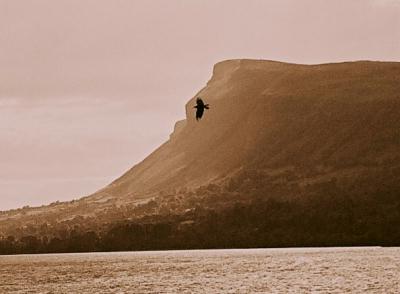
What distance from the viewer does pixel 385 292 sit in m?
175

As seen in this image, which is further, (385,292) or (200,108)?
(385,292)

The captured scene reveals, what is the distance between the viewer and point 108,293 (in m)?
196

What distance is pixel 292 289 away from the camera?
192 m

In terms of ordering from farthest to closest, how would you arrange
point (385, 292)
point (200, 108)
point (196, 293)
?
point (196, 293)
point (385, 292)
point (200, 108)

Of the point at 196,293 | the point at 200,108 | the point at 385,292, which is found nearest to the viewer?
the point at 200,108

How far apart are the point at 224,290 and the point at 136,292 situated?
2063 centimetres

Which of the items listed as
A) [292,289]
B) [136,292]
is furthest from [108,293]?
[292,289]

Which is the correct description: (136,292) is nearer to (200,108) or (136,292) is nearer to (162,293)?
(162,293)

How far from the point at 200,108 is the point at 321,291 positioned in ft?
354

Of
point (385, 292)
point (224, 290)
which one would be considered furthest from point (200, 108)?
point (224, 290)

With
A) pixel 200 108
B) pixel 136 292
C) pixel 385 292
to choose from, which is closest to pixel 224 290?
pixel 136 292

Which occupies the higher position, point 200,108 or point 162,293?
point 200,108

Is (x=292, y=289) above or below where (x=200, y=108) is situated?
below

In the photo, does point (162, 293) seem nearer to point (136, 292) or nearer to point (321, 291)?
point (136, 292)
